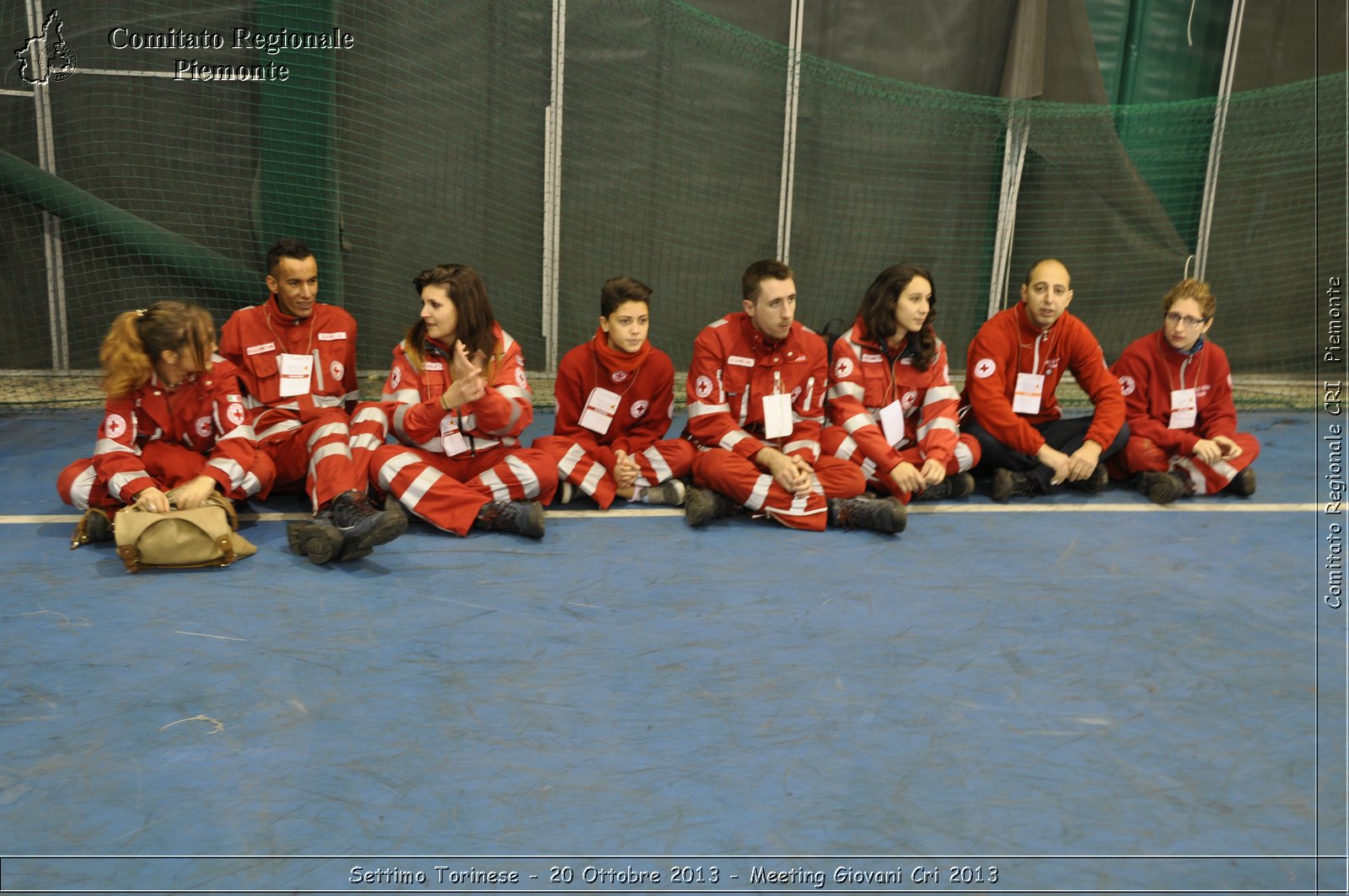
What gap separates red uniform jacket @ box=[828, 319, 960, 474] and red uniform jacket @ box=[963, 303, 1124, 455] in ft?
0.74

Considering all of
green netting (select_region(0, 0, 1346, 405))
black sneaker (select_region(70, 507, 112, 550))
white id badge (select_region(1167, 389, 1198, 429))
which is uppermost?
green netting (select_region(0, 0, 1346, 405))

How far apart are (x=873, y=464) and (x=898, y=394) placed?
1.10ft

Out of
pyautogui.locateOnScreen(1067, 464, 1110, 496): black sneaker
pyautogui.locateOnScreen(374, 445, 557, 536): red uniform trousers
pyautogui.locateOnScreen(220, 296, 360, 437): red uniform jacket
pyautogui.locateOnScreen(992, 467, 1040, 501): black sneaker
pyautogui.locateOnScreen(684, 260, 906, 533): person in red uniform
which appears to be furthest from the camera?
pyautogui.locateOnScreen(1067, 464, 1110, 496): black sneaker

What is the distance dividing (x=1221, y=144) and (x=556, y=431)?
16.0 feet

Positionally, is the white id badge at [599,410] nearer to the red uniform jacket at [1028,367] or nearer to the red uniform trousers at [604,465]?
the red uniform trousers at [604,465]

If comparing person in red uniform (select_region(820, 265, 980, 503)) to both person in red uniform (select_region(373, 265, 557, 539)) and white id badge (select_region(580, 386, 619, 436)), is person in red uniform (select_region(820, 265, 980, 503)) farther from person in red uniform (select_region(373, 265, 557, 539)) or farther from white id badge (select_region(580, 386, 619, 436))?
person in red uniform (select_region(373, 265, 557, 539))

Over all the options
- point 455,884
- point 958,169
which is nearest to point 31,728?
point 455,884

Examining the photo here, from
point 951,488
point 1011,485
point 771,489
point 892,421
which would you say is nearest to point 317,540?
point 771,489

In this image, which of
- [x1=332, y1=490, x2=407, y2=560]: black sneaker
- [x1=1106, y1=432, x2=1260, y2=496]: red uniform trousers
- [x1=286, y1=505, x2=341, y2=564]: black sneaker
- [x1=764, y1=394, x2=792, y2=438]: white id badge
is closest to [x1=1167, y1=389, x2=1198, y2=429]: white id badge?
[x1=1106, y1=432, x2=1260, y2=496]: red uniform trousers

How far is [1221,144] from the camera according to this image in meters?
6.71

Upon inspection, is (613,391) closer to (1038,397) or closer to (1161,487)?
(1038,397)

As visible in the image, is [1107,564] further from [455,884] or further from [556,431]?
[455,884]

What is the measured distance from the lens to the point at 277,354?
4.26 meters

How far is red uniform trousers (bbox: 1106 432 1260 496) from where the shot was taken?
4.64 meters
